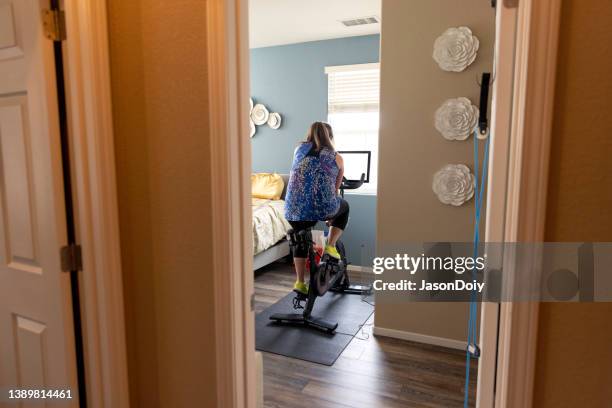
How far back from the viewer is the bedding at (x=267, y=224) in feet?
14.6

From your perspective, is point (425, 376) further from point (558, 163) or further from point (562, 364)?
point (558, 163)

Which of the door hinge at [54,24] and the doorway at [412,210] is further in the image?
the doorway at [412,210]

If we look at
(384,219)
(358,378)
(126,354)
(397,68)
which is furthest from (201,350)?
(397,68)

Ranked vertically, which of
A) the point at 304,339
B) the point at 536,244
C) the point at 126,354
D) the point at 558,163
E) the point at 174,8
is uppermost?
the point at 174,8

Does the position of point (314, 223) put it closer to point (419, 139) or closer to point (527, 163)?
point (419, 139)

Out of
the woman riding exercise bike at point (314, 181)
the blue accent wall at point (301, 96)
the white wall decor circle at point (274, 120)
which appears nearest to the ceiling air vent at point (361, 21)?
the blue accent wall at point (301, 96)

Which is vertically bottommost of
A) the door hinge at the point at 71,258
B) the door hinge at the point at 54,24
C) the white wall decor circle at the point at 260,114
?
the door hinge at the point at 71,258

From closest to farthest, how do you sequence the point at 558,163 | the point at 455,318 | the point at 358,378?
the point at 558,163
the point at 358,378
the point at 455,318

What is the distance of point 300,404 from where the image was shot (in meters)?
2.34

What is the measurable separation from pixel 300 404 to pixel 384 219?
1.44m

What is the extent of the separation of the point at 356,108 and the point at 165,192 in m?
4.28

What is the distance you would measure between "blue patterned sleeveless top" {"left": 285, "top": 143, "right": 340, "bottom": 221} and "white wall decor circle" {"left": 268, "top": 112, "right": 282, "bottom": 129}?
8.18 feet

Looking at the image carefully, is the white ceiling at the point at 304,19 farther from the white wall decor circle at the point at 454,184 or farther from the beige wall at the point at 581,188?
the beige wall at the point at 581,188

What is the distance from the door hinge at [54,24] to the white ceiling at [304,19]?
3061mm
